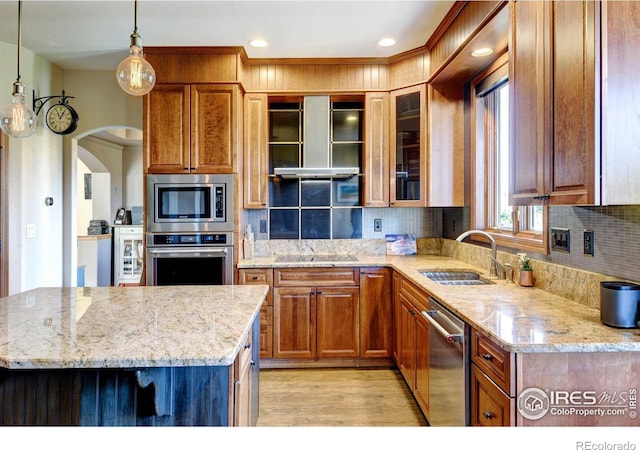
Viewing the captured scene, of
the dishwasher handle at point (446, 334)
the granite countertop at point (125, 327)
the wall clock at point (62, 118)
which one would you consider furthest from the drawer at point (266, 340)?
the wall clock at point (62, 118)

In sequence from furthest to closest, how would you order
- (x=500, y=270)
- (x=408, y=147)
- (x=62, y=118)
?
(x=62, y=118) → (x=408, y=147) → (x=500, y=270)

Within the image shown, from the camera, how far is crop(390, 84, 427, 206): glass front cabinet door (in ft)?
10.7

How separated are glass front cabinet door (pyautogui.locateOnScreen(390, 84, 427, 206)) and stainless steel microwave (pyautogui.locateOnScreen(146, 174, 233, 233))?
149 centimetres

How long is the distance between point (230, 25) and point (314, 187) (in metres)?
1.60

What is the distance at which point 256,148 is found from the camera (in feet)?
11.5

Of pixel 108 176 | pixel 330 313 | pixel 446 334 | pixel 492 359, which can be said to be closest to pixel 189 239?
pixel 330 313

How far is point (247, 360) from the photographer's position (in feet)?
5.59

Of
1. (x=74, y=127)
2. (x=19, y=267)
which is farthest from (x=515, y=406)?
(x=74, y=127)

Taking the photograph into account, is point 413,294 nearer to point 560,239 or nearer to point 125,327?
point 560,239

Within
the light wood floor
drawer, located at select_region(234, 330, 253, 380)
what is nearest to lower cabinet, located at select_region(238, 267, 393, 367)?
the light wood floor

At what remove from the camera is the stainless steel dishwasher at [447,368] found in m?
1.67

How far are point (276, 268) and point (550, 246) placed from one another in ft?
6.57

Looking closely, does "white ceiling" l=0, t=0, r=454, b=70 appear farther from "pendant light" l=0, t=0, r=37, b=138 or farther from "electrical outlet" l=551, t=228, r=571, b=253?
"electrical outlet" l=551, t=228, r=571, b=253

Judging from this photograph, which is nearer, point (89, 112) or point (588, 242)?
point (588, 242)
